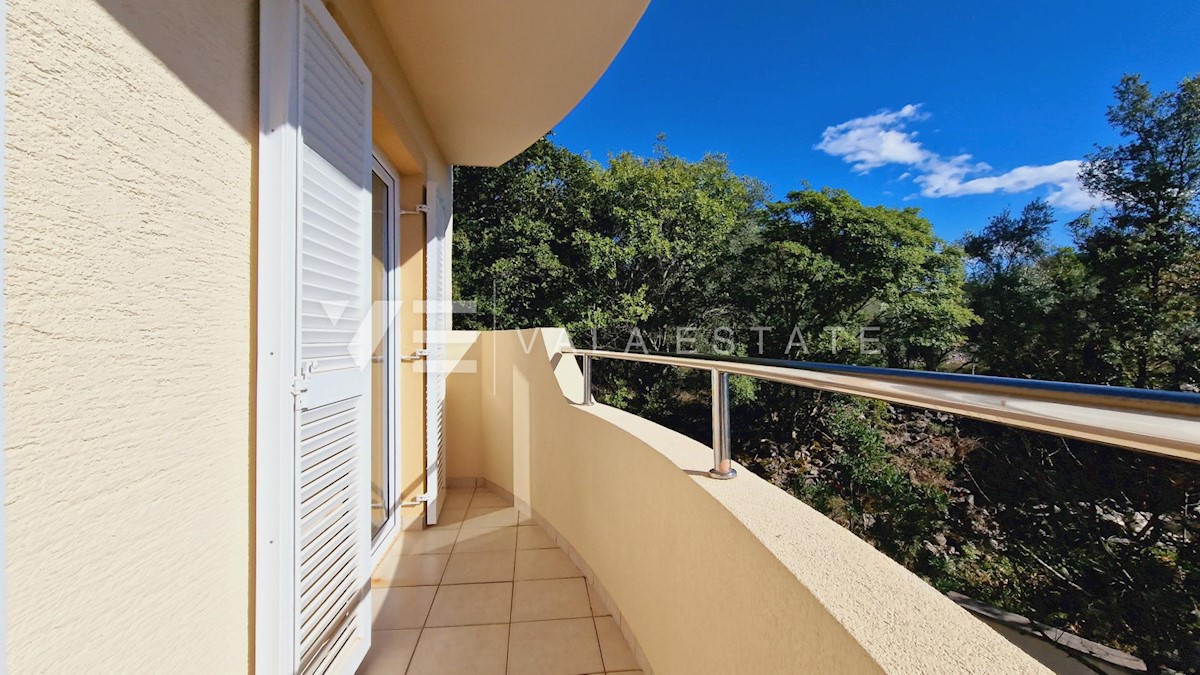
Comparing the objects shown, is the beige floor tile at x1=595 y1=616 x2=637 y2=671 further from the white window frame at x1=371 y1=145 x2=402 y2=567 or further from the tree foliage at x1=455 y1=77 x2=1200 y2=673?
the tree foliage at x1=455 y1=77 x2=1200 y2=673

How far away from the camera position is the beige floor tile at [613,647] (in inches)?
69.7

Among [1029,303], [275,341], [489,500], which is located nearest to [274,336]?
[275,341]

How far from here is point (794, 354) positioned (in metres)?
11.5

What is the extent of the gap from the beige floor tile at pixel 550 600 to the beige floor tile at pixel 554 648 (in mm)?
51

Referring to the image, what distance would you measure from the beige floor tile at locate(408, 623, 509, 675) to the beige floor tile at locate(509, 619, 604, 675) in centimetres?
5

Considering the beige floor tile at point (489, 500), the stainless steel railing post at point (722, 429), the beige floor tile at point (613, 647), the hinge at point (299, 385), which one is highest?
the hinge at point (299, 385)

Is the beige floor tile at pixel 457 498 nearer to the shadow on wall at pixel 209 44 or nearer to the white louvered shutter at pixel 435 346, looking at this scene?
the white louvered shutter at pixel 435 346

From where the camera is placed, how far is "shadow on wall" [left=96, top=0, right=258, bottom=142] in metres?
0.84

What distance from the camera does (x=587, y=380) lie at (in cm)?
229

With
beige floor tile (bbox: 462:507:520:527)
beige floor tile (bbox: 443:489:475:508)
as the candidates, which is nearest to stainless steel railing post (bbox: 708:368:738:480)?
beige floor tile (bbox: 462:507:520:527)

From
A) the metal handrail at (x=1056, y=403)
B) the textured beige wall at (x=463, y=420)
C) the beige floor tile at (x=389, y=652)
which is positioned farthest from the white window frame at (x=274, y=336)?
the textured beige wall at (x=463, y=420)

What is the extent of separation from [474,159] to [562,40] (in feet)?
Answer: 5.75

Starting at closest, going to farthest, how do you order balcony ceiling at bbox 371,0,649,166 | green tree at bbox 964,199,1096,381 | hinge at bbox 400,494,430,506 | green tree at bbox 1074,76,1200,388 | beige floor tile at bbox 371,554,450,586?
balcony ceiling at bbox 371,0,649,166
beige floor tile at bbox 371,554,450,586
hinge at bbox 400,494,430,506
green tree at bbox 1074,76,1200,388
green tree at bbox 964,199,1096,381

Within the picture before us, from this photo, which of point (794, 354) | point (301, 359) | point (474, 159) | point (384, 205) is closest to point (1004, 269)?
point (794, 354)
